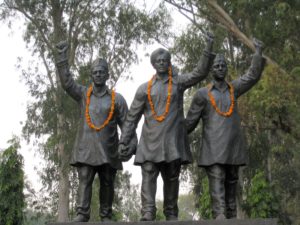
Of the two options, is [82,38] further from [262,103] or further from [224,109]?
[224,109]

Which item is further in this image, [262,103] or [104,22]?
[104,22]

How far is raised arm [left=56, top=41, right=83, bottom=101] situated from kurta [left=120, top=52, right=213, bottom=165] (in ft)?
2.71

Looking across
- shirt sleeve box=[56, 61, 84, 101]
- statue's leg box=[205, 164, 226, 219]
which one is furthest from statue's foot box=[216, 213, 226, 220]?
shirt sleeve box=[56, 61, 84, 101]

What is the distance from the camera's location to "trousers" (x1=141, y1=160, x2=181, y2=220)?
755 cm

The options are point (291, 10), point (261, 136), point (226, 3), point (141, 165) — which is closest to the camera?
point (141, 165)

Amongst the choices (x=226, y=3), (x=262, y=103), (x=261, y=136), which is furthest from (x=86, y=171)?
(x=261, y=136)

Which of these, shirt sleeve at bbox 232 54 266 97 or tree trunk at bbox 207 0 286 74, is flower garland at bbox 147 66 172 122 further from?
tree trunk at bbox 207 0 286 74

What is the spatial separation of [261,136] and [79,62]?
7.05 metres

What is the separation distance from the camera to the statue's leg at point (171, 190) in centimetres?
764

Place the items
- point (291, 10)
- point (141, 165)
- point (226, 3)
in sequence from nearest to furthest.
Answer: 1. point (141, 165)
2. point (291, 10)
3. point (226, 3)

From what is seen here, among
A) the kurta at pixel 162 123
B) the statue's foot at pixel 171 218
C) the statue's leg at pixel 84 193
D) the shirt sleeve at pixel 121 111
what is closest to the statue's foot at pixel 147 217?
the statue's foot at pixel 171 218

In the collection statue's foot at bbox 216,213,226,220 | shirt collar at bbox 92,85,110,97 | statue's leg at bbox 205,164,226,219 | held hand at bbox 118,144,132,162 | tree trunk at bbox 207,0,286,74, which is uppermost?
tree trunk at bbox 207,0,286,74

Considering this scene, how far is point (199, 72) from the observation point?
7805mm

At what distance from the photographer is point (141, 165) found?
7.68m
